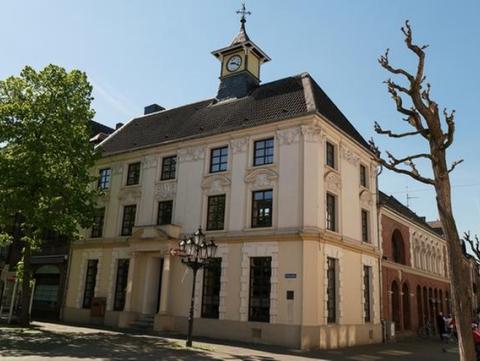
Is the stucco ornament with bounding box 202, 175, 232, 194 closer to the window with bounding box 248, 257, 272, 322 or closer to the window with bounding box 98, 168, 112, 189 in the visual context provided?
the window with bounding box 248, 257, 272, 322

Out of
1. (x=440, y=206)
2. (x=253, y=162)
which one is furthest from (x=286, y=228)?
(x=440, y=206)

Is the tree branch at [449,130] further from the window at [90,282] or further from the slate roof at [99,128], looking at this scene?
the slate roof at [99,128]

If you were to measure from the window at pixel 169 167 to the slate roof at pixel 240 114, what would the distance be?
0.99 meters

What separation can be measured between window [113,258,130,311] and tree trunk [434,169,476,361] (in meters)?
18.3

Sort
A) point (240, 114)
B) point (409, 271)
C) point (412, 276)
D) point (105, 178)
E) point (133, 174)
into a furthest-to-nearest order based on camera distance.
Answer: point (412, 276), point (409, 271), point (105, 178), point (133, 174), point (240, 114)

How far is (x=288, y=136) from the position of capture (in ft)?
64.8

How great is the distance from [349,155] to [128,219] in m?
12.7

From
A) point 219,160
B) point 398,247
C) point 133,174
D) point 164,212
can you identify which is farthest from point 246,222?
point 398,247

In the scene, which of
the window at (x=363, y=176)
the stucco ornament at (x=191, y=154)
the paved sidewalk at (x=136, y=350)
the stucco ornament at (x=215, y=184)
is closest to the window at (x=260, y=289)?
the paved sidewalk at (x=136, y=350)

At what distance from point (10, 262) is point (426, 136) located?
97.5ft

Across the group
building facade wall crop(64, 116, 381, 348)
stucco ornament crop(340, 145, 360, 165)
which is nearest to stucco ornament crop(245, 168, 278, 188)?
building facade wall crop(64, 116, 381, 348)

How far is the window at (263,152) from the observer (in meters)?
20.2

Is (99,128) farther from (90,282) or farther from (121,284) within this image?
(121,284)

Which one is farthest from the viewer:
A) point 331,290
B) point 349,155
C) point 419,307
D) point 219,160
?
point 419,307
